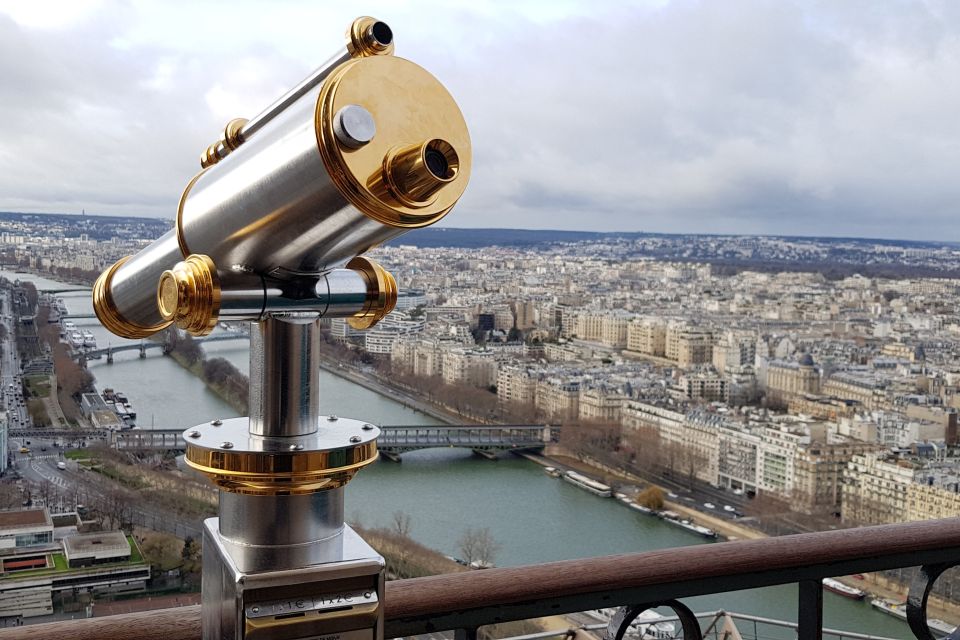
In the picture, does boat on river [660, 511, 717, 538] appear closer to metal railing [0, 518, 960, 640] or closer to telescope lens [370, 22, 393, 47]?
metal railing [0, 518, 960, 640]

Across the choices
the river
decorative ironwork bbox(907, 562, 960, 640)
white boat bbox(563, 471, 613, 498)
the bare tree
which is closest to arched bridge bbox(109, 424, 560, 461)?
the river

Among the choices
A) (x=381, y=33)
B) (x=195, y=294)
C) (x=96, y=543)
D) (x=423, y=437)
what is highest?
(x=381, y=33)

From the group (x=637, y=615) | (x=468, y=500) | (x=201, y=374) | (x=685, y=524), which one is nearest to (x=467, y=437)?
(x=468, y=500)

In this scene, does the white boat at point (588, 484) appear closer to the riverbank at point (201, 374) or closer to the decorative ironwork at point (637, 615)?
the riverbank at point (201, 374)

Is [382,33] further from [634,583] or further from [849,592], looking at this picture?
[849,592]

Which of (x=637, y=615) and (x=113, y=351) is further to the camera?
(x=113, y=351)

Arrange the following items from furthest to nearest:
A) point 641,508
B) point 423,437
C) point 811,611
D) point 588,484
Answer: point 588,484 < point 423,437 < point 641,508 < point 811,611


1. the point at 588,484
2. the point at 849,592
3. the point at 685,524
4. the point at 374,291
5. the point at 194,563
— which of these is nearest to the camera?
the point at 374,291

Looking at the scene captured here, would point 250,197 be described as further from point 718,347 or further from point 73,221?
point 718,347
